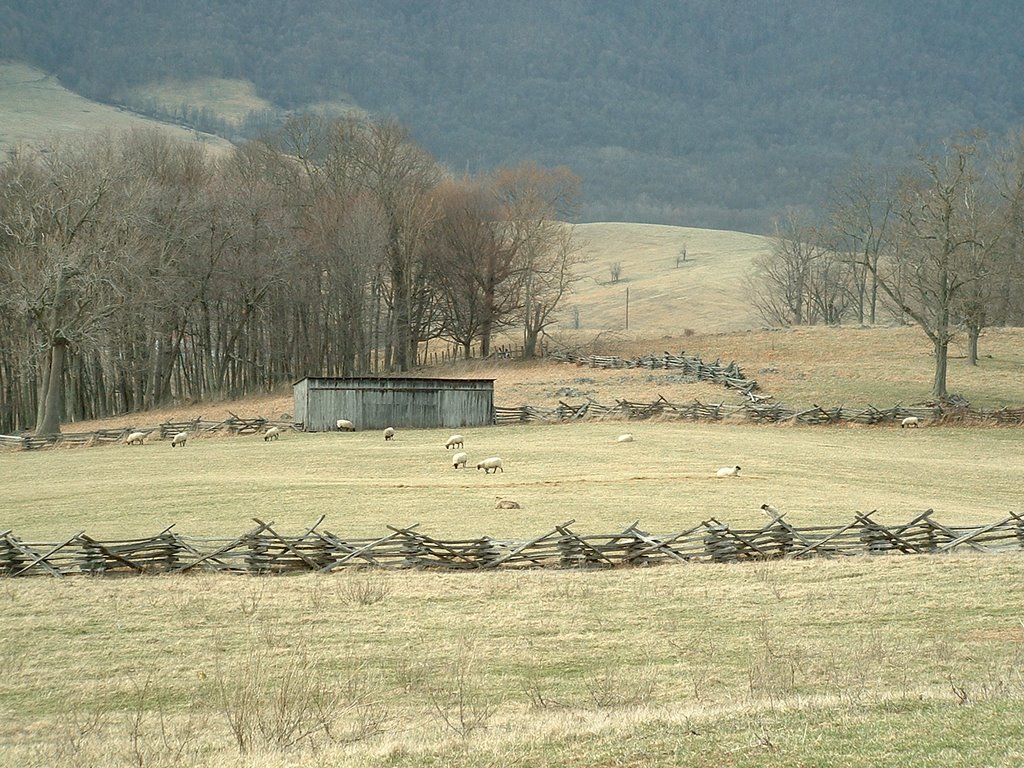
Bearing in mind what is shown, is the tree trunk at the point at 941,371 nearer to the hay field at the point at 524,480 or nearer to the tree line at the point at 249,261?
the hay field at the point at 524,480

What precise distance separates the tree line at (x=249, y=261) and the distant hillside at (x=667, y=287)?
15.7m

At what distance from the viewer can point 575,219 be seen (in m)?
83.3

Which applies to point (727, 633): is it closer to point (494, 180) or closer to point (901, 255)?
point (901, 255)

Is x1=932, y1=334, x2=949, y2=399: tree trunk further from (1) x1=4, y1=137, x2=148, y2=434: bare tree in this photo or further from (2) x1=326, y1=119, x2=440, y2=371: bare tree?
(1) x1=4, y1=137, x2=148, y2=434: bare tree

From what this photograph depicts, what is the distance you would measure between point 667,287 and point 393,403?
10364 centimetres

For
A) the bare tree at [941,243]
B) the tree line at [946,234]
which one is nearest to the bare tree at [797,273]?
the tree line at [946,234]

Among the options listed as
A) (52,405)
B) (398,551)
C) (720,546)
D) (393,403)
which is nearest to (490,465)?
(398,551)

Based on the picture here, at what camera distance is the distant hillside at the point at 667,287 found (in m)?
126

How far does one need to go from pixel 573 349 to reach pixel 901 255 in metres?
26.8

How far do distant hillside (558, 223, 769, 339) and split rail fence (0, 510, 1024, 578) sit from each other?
216 feet

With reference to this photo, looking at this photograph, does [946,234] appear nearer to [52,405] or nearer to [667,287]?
[52,405]

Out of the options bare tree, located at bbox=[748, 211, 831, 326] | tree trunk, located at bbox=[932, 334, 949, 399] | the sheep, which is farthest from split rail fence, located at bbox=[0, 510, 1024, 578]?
bare tree, located at bbox=[748, 211, 831, 326]

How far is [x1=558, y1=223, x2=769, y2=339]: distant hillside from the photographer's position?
126500 mm

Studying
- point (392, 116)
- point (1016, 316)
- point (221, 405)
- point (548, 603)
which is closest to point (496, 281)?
point (392, 116)
